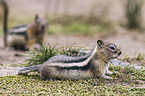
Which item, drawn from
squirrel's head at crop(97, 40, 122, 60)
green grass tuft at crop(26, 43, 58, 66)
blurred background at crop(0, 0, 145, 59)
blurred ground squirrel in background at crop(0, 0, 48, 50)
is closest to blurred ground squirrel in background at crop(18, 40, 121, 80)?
squirrel's head at crop(97, 40, 122, 60)

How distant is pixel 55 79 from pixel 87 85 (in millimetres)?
602

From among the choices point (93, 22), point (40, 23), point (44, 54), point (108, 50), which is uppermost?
point (93, 22)

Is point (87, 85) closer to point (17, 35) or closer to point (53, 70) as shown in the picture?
point (53, 70)

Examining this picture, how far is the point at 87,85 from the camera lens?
3.73m

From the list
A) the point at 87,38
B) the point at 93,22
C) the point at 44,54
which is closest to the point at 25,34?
the point at 87,38

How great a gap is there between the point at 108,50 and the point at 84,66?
1.66 feet

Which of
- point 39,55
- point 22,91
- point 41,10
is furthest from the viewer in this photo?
point 41,10

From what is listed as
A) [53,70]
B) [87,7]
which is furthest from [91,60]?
[87,7]

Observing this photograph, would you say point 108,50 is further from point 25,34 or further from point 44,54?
point 25,34

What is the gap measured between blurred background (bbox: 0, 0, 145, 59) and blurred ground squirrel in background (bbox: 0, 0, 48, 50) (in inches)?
38.1

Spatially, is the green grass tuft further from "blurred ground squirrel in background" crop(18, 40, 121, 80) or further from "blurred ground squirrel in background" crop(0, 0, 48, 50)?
"blurred ground squirrel in background" crop(0, 0, 48, 50)

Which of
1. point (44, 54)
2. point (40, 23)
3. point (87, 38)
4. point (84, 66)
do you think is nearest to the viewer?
point (84, 66)

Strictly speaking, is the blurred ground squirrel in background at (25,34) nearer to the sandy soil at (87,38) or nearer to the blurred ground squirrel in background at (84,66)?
the sandy soil at (87,38)

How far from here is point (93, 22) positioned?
13.6 metres
